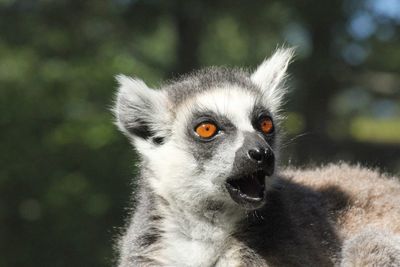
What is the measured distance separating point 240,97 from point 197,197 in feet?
2.84

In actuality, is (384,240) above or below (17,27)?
below

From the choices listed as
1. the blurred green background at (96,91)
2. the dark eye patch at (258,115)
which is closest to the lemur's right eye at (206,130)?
the dark eye patch at (258,115)

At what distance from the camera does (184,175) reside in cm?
582

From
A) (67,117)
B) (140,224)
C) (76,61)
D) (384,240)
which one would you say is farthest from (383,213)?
(76,61)

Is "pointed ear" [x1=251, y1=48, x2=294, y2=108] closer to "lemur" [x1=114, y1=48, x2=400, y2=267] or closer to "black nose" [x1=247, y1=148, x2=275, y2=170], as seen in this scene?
"lemur" [x1=114, y1=48, x2=400, y2=267]

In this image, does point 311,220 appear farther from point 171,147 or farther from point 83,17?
point 83,17

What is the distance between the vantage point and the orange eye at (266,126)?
5.87m

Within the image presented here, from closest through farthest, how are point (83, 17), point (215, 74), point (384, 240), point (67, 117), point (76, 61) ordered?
1. point (384, 240)
2. point (215, 74)
3. point (67, 117)
4. point (76, 61)
5. point (83, 17)

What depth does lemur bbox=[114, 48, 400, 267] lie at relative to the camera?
554 cm

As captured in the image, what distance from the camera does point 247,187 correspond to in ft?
18.4

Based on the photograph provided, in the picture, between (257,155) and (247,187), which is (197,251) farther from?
(257,155)

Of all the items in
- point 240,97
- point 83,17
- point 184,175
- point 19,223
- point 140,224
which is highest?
point 83,17

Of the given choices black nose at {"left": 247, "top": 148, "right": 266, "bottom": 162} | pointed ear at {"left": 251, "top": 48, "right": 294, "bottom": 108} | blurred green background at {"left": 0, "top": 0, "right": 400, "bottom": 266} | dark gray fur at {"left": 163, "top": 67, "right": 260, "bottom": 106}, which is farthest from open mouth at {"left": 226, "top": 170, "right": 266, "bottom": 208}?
blurred green background at {"left": 0, "top": 0, "right": 400, "bottom": 266}

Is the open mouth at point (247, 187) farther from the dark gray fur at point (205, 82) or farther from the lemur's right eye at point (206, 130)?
the dark gray fur at point (205, 82)
